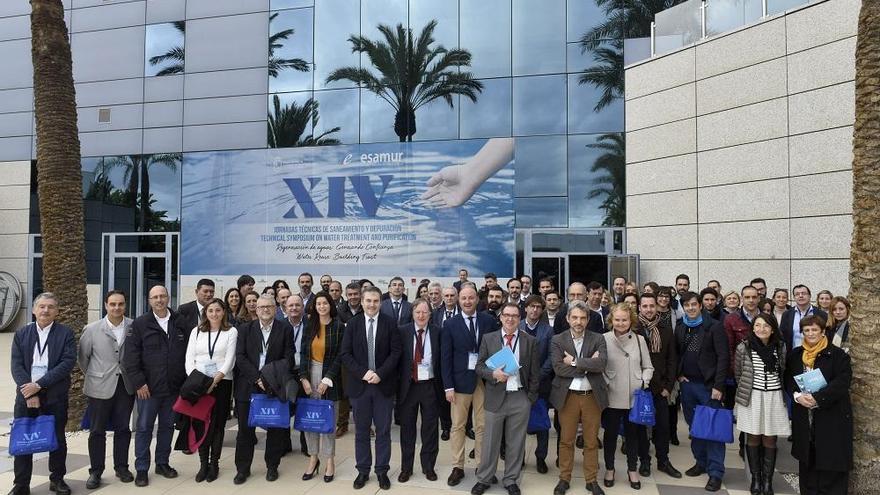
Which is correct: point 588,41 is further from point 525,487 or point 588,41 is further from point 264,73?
point 525,487

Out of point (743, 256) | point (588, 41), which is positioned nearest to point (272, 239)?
point (588, 41)

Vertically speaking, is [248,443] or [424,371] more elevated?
[424,371]

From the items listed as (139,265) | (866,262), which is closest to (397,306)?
(866,262)

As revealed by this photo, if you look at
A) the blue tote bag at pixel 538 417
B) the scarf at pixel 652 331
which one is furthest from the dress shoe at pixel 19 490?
the scarf at pixel 652 331

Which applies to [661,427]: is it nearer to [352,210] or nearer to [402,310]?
[402,310]

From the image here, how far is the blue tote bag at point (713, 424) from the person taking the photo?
5.46m

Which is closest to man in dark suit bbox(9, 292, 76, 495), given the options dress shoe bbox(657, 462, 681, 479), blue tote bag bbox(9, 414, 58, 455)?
blue tote bag bbox(9, 414, 58, 455)

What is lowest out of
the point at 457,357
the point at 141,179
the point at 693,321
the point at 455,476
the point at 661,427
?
the point at 455,476

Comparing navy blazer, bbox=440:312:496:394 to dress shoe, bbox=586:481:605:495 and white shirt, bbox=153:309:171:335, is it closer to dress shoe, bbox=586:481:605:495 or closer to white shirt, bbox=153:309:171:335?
dress shoe, bbox=586:481:605:495

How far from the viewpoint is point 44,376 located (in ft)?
17.2

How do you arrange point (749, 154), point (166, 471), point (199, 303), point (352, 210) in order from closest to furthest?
point (166, 471)
point (199, 303)
point (749, 154)
point (352, 210)

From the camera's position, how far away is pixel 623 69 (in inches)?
563

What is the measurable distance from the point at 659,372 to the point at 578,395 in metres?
1.08

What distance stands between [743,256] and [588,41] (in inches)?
272
